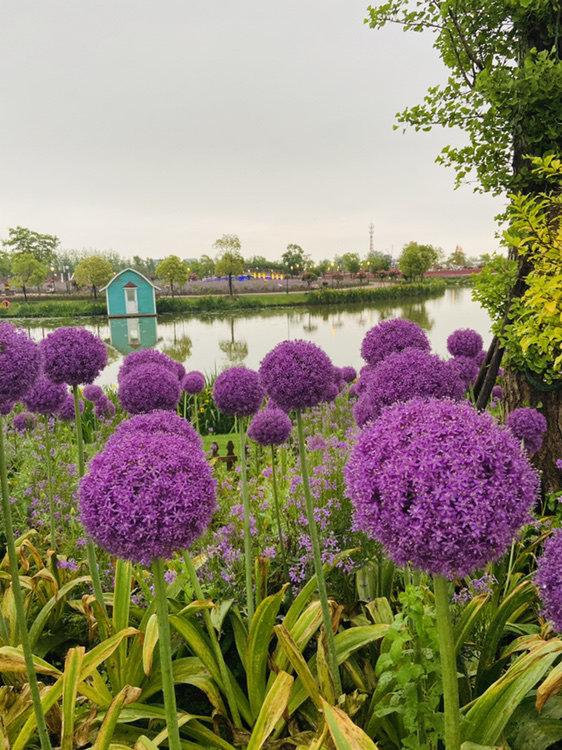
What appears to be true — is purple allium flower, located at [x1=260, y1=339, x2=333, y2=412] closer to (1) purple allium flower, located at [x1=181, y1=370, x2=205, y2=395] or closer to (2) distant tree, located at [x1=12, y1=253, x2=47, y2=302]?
(1) purple allium flower, located at [x1=181, y1=370, x2=205, y2=395]

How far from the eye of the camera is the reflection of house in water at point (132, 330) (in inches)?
1060

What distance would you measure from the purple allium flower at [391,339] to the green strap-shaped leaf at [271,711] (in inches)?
80.8

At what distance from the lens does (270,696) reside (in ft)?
7.63

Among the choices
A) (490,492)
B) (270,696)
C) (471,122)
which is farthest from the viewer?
(471,122)

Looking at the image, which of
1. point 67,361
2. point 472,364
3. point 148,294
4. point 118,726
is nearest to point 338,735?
point 118,726

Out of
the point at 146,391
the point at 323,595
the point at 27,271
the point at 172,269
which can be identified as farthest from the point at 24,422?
the point at 27,271

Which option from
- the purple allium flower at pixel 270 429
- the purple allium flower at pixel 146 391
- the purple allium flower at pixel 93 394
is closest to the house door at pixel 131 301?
the purple allium flower at pixel 93 394

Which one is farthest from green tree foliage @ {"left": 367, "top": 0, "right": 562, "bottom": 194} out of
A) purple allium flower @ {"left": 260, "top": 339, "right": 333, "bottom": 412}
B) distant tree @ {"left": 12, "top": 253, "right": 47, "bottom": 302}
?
distant tree @ {"left": 12, "top": 253, "right": 47, "bottom": 302}

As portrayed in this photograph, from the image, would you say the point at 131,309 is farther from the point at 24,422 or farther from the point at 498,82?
the point at 498,82

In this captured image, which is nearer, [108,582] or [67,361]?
[67,361]

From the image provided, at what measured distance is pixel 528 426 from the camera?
4293 mm

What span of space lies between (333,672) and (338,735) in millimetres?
774

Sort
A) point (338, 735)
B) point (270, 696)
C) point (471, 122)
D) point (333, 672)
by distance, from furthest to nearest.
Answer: point (471, 122), point (333, 672), point (270, 696), point (338, 735)

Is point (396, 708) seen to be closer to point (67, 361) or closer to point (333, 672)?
point (333, 672)
